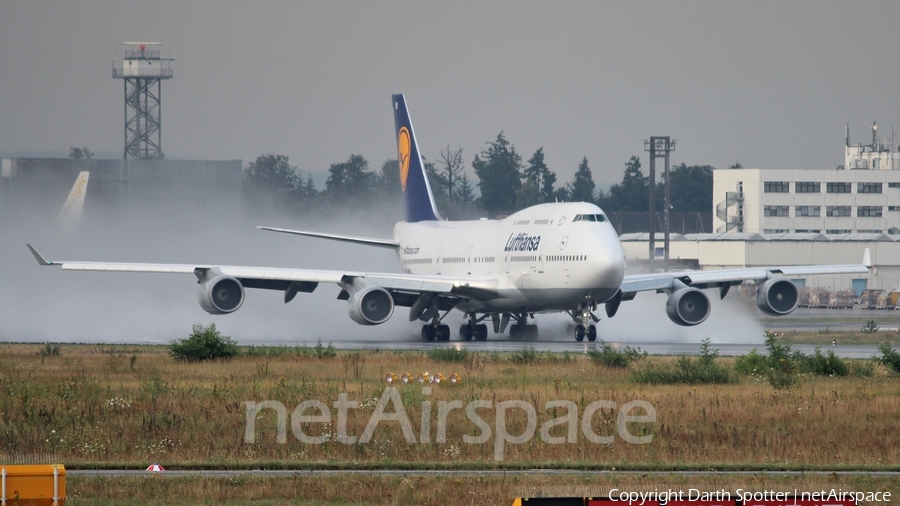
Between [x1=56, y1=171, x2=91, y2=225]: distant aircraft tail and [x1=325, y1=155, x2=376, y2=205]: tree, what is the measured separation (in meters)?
32.2

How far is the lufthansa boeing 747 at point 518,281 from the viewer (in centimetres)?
4147

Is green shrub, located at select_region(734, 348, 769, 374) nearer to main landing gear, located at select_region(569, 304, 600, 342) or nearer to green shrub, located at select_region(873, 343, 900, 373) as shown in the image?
green shrub, located at select_region(873, 343, 900, 373)

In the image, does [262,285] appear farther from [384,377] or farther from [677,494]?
[677,494]

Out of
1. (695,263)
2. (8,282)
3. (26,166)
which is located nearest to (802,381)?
(8,282)

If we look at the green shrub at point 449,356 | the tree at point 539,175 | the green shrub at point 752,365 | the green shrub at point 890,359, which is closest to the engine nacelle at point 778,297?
the green shrub at point 890,359

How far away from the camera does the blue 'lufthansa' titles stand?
43.6 m

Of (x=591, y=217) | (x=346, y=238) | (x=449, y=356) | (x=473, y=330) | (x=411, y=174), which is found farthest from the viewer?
(x=411, y=174)

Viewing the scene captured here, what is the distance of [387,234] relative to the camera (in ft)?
239

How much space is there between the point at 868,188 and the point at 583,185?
52000mm

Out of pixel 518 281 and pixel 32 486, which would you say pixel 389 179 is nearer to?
pixel 518 281

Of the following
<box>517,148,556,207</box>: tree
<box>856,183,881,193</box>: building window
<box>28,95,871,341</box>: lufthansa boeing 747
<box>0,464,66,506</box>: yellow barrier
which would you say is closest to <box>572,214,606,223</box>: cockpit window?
<box>28,95,871,341</box>: lufthansa boeing 747

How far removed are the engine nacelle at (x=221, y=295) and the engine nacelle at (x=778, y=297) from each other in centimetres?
1882

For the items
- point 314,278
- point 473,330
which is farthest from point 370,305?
point 473,330

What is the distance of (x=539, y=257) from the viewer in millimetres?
42844
